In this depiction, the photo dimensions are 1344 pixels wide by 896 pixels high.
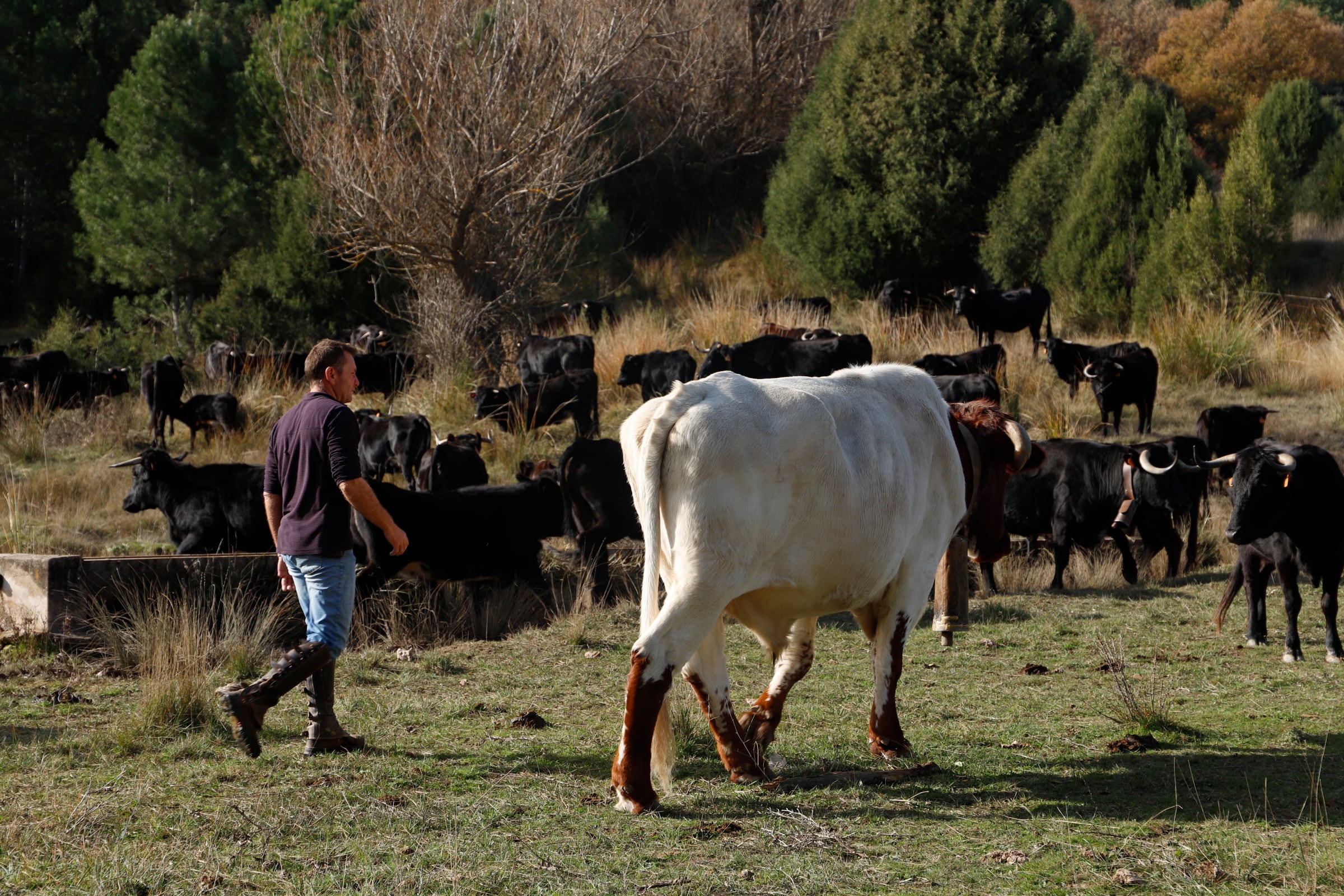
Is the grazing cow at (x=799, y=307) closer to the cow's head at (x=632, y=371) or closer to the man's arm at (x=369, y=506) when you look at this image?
the cow's head at (x=632, y=371)

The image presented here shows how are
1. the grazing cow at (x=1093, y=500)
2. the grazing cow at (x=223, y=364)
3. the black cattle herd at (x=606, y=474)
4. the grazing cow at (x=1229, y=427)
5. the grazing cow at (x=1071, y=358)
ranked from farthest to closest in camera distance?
the grazing cow at (x=223, y=364) < the grazing cow at (x=1071, y=358) < the grazing cow at (x=1229, y=427) < the grazing cow at (x=1093, y=500) < the black cattle herd at (x=606, y=474)

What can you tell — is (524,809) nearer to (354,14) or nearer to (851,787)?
(851,787)

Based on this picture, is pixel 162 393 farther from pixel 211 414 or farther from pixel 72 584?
pixel 72 584

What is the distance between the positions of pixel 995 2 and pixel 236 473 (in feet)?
66.4

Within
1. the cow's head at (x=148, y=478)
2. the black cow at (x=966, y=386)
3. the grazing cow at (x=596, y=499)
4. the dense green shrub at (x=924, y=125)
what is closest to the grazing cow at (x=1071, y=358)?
the black cow at (x=966, y=386)

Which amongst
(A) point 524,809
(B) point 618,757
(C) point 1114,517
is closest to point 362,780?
(A) point 524,809

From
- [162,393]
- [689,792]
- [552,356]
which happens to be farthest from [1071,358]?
[689,792]

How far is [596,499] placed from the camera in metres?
12.7

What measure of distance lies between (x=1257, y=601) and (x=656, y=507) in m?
5.75

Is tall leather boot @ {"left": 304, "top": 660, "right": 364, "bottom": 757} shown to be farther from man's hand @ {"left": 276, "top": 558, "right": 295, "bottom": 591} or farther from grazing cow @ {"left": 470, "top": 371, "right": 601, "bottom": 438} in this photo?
grazing cow @ {"left": 470, "top": 371, "right": 601, "bottom": 438}

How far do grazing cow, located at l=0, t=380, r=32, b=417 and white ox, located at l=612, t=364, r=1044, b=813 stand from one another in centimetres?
1693

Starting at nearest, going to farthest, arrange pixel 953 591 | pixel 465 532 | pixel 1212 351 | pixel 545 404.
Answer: pixel 953 591 < pixel 465 532 < pixel 545 404 < pixel 1212 351

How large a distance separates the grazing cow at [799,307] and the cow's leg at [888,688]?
18173 mm

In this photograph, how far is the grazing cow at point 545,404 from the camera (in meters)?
17.4
